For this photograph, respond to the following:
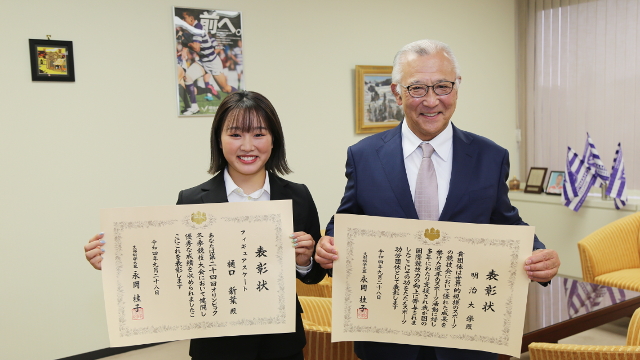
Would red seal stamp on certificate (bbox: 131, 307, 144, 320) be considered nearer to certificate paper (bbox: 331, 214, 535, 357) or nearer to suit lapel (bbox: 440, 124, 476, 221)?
certificate paper (bbox: 331, 214, 535, 357)

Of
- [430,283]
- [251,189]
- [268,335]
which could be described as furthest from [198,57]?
[430,283]

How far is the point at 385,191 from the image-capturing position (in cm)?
154

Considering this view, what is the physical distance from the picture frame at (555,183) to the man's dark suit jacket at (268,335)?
4.17 m

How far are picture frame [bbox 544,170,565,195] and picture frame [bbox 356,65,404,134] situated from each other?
171 centimetres

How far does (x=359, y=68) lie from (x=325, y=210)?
123 cm

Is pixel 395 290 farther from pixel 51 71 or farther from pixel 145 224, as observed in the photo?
pixel 51 71

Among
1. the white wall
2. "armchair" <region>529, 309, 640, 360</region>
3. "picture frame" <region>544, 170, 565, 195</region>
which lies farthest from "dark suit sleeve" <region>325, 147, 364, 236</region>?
"picture frame" <region>544, 170, 565, 195</region>

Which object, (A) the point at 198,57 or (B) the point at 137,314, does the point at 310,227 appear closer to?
(B) the point at 137,314

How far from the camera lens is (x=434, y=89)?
1.54 m

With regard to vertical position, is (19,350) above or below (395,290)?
below

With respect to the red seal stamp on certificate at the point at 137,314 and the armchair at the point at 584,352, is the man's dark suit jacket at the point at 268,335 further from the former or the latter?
the armchair at the point at 584,352

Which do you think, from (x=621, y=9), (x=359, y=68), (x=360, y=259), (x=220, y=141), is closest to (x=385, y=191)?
(x=360, y=259)

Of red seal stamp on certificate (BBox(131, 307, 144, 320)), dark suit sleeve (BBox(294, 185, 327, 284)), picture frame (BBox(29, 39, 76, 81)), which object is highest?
picture frame (BBox(29, 39, 76, 81))

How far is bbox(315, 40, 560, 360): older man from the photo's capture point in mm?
1523
